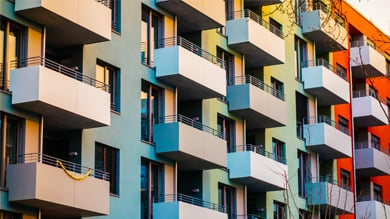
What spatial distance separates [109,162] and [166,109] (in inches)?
179

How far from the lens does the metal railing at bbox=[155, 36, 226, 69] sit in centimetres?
3650

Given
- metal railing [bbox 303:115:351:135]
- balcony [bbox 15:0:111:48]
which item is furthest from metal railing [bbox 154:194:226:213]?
metal railing [bbox 303:115:351:135]

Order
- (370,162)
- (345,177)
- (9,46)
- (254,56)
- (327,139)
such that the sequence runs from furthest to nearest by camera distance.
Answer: (370,162) < (345,177) < (327,139) < (254,56) < (9,46)

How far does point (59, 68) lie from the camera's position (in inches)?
1143

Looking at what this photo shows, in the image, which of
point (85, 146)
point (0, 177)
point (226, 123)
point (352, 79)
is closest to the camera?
point (0, 177)

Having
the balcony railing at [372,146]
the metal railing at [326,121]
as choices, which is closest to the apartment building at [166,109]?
the metal railing at [326,121]

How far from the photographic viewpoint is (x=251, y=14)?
1726 inches

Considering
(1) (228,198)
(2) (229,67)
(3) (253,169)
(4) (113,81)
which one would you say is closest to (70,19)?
(4) (113,81)

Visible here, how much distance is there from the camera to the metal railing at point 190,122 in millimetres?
35938

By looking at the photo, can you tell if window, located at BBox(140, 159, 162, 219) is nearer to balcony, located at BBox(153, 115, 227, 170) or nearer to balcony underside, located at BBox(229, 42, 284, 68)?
balcony, located at BBox(153, 115, 227, 170)

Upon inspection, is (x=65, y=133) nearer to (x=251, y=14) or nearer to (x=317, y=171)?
(x=251, y=14)

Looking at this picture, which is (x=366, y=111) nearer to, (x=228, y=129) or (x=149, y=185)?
(x=228, y=129)

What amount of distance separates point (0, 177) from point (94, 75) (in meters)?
6.12

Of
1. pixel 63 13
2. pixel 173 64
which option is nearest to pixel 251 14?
pixel 173 64
